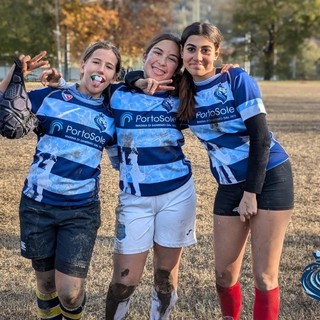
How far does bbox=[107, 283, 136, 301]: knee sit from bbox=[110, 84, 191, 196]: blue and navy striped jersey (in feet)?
1.74

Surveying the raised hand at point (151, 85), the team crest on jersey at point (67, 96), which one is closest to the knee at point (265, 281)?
the raised hand at point (151, 85)

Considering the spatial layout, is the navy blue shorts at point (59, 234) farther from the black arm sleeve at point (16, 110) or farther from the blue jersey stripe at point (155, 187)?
the black arm sleeve at point (16, 110)

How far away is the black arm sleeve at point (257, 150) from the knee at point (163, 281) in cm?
74

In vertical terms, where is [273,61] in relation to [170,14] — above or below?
below

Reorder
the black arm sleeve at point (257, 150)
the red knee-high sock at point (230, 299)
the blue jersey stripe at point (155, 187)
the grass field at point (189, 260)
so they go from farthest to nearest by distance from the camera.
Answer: the grass field at point (189, 260)
the red knee-high sock at point (230, 299)
the blue jersey stripe at point (155, 187)
the black arm sleeve at point (257, 150)

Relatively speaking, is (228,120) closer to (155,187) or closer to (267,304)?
(155,187)

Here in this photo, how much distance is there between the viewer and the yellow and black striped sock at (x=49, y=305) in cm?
321

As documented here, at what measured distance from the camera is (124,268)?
10.3 feet

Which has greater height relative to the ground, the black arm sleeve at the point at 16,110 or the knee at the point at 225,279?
the black arm sleeve at the point at 16,110

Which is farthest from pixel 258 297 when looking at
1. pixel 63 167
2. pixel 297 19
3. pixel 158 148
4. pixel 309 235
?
pixel 297 19

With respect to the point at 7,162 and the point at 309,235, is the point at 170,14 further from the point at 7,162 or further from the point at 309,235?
the point at 309,235

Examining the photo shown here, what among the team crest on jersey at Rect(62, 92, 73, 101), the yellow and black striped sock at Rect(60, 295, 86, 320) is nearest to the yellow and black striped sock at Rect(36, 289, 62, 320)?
the yellow and black striped sock at Rect(60, 295, 86, 320)

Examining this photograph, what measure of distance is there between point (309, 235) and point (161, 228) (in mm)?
2600

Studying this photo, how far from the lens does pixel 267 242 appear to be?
3.03 m
